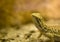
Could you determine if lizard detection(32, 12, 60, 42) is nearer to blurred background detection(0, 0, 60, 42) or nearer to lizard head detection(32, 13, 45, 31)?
lizard head detection(32, 13, 45, 31)

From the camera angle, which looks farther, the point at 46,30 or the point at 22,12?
the point at 22,12

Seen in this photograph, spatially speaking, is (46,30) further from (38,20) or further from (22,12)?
(22,12)

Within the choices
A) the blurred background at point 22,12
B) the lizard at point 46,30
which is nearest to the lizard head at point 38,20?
the lizard at point 46,30

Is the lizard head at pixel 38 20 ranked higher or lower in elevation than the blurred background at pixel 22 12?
lower

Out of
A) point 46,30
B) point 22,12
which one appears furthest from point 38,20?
point 22,12

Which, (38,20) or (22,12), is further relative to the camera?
(22,12)

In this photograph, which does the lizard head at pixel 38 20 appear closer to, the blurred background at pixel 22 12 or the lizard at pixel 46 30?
the lizard at pixel 46 30

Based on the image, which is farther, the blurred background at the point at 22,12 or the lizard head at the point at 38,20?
the blurred background at the point at 22,12

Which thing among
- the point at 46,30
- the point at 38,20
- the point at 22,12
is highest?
the point at 22,12

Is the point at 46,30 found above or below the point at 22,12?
below

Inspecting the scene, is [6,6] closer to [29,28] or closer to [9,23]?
[9,23]
